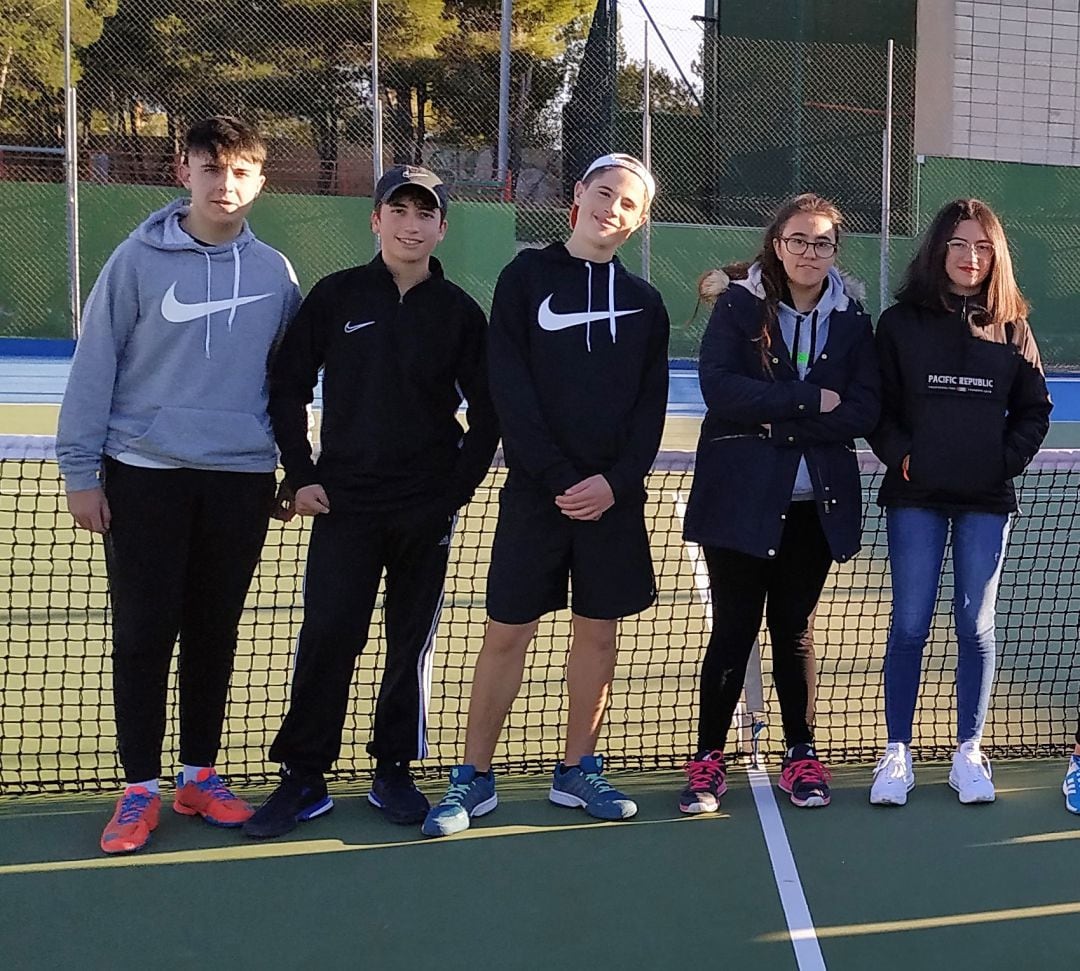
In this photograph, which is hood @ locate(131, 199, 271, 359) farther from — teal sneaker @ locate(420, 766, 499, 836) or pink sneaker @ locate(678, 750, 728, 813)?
pink sneaker @ locate(678, 750, 728, 813)

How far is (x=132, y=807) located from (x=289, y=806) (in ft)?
1.30

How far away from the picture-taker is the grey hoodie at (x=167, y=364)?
298 cm

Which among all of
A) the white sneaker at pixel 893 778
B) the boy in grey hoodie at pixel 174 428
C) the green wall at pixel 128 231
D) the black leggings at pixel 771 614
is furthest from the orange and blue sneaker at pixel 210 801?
the green wall at pixel 128 231

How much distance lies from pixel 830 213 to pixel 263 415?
63.7 inches

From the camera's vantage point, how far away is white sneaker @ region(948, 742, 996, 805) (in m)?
3.45

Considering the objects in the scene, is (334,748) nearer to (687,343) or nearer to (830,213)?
(830,213)

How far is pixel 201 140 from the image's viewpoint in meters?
3.06

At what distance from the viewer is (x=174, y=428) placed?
3.00 metres

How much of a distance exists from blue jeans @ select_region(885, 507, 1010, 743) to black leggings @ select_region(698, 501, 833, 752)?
234 millimetres

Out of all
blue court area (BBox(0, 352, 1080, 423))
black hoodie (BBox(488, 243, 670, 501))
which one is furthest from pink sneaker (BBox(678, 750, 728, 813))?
blue court area (BBox(0, 352, 1080, 423))

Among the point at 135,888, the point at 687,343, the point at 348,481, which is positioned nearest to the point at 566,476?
the point at 348,481

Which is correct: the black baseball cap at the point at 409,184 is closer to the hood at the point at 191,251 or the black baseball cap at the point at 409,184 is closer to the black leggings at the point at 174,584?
the hood at the point at 191,251

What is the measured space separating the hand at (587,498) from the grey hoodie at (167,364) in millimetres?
777

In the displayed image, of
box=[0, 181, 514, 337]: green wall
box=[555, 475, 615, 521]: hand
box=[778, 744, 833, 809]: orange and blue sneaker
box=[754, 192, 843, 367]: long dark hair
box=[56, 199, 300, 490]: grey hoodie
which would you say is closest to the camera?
box=[56, 199, 300, 490]: grey hoodie
